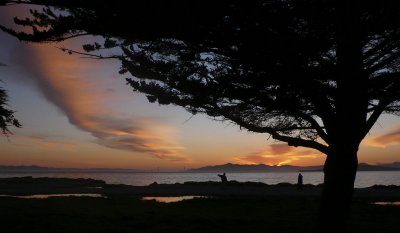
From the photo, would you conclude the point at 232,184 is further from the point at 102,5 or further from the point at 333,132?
the point at 102,5

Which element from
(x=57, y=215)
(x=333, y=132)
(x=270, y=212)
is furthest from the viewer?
(x=270, y=212)

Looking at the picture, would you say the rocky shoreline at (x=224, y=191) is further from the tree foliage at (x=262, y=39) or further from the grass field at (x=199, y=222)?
the tree foliage at (x=262, y=39)

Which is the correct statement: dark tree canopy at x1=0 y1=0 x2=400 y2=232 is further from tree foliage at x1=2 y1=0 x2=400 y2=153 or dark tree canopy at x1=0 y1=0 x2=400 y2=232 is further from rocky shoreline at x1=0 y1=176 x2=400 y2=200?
rocky shoreline at x1=0 y1=176 x2=400 y2=200

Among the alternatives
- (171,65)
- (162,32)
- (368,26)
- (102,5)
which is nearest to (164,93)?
(171,65)

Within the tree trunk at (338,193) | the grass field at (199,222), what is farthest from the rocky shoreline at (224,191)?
the tree trunk at (338,193)

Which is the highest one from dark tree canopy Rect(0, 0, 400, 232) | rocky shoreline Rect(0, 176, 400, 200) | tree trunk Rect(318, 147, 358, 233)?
dark tree canopy Rect(0, 0, 400, 232)

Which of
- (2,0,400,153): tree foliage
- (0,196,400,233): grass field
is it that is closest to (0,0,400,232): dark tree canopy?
(2,0,400,153): tree foliage

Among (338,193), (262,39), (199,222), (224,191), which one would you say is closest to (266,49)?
(262,39)

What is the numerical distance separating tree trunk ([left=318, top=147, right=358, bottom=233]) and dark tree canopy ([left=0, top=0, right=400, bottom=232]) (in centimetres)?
2

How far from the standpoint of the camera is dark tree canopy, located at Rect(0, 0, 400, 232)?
5.77 meters

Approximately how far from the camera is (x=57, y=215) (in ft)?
46.3

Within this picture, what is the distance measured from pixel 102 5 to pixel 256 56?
238 centimetres

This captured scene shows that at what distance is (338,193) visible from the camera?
310 inches

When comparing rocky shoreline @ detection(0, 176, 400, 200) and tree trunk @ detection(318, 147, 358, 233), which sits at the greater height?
tree trunk @ detection(318, 147, 358, 233)
